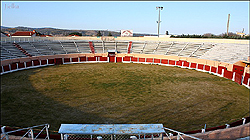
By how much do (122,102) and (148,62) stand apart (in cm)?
1915

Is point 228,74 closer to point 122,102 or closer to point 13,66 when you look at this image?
point 122,102

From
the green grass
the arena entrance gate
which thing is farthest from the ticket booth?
the arena entrance gate

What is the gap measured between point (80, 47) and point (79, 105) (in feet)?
81.5

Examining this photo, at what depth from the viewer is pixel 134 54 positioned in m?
31.8

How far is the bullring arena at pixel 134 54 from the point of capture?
2209 cm

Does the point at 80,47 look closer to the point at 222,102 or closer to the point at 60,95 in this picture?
the point at 60,95

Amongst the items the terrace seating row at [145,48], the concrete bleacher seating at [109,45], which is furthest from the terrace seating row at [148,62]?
the concrete bleacher seating at [109,45]

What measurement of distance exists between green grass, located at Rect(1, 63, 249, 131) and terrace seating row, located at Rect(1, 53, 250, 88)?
2244 millimetres

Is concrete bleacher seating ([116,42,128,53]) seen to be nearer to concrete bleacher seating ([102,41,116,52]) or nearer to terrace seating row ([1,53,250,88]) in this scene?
concrete bleacher seating ([102,41,116,52])

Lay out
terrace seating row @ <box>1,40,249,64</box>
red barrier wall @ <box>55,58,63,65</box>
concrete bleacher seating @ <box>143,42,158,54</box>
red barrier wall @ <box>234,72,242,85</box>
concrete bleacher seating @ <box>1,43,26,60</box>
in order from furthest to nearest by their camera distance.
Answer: concrete bleacher seating @ <box>143,42,158,54</box>, red barrier wall @ <box>55,58,63,65</box>, terrace seating row @ <box>1,40,249,64</box>, concrete bleacher seating @ <box>1,43,26,60</box>, red barrier wall @ <box>234,72,242,85</box>

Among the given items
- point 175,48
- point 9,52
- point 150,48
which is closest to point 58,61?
point 9,52

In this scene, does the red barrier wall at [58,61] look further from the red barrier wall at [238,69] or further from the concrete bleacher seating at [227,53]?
the red barrier wall at [238,69]

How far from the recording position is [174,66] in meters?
28.0

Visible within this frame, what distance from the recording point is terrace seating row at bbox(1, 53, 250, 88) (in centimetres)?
1920
